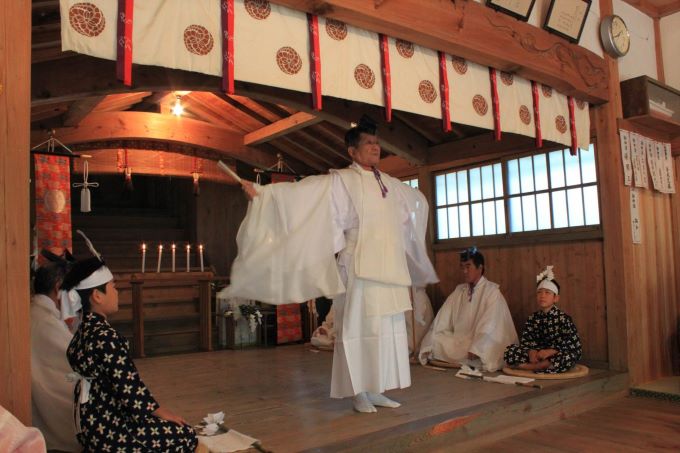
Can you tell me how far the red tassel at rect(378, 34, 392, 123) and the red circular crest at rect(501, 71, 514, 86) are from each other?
1.19 m

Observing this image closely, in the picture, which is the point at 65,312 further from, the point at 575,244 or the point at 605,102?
the point at 605,102

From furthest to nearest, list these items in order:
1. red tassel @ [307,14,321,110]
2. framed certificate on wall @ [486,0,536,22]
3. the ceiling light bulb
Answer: the ceiling light bulb, framed certificate on wall @ [486,0,536,22], red tassel @ [307,14,321,110]

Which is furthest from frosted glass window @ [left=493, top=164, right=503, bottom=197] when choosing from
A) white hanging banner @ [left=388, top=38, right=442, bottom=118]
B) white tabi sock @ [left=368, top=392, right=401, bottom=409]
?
white tabi sock @ [left=368, top=392, right=401, bottom=409]

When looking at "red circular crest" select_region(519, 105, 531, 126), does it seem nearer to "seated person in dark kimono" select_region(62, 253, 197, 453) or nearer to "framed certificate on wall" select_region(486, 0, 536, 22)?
"framed certificate on wall" select_region(486, 0, 536, 22)

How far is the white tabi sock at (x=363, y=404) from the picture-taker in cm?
335

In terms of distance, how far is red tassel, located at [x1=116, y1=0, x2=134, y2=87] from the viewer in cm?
242

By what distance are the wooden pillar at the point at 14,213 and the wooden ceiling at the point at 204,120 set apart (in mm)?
1535

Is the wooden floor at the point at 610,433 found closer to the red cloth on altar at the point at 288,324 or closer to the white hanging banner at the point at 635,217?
the white hanging banner at the point at 635,217

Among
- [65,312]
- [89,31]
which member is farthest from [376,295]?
[89,31]

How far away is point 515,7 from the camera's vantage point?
4.09 m

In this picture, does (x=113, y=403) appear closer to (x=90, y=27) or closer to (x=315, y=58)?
(x=90, y=27)

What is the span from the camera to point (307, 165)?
8859 mm

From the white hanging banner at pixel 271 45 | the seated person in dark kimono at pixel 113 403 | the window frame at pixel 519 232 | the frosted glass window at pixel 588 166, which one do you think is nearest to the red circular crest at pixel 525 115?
the window frame at pixel 519 232

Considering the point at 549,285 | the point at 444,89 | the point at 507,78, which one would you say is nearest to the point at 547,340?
the point at 549,285
